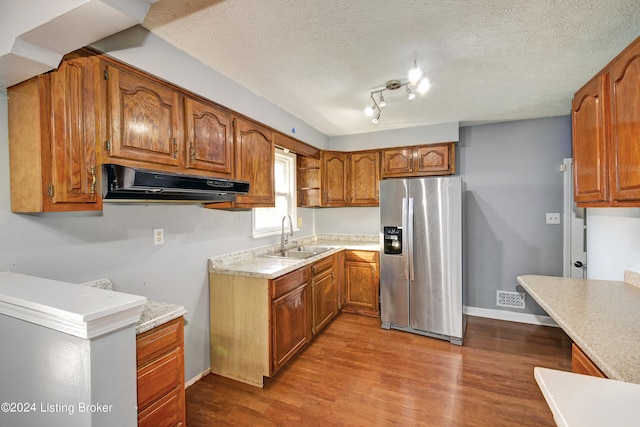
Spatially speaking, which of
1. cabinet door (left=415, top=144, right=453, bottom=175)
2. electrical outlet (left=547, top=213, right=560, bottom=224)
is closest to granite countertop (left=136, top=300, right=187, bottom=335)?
cabinet door (left=415, top=144, right=453, bottom=175)

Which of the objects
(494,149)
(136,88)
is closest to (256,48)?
(136,88)

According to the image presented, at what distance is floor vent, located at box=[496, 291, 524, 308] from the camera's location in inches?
131

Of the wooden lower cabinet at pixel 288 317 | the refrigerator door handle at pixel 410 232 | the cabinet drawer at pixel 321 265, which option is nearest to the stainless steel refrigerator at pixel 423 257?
the refrigerator door handle at pixel 410 232

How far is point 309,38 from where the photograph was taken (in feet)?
5.51

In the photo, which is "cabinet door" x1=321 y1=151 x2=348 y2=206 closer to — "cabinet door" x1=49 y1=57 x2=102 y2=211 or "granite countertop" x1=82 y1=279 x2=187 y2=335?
"granite countertop" x1=82 y1=279 x2=187 y2=335

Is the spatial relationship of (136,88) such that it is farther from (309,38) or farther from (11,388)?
(11,388)

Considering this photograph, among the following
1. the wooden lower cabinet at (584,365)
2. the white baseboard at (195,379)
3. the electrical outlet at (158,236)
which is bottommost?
the white baseboard at (195,379)

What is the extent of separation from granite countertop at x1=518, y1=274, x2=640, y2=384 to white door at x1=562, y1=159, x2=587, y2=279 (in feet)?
4.15

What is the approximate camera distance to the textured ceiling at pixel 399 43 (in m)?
1.43

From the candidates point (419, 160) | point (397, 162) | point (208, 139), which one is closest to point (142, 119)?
point (208, 139)

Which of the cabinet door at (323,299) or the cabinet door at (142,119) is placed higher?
the cabinet door at (142,119)

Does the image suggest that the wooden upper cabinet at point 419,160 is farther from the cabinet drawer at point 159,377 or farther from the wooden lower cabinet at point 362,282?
the cabinet drawer at point 159,377

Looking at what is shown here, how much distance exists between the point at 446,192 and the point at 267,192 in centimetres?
186

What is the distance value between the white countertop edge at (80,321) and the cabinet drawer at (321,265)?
1.98 metres
